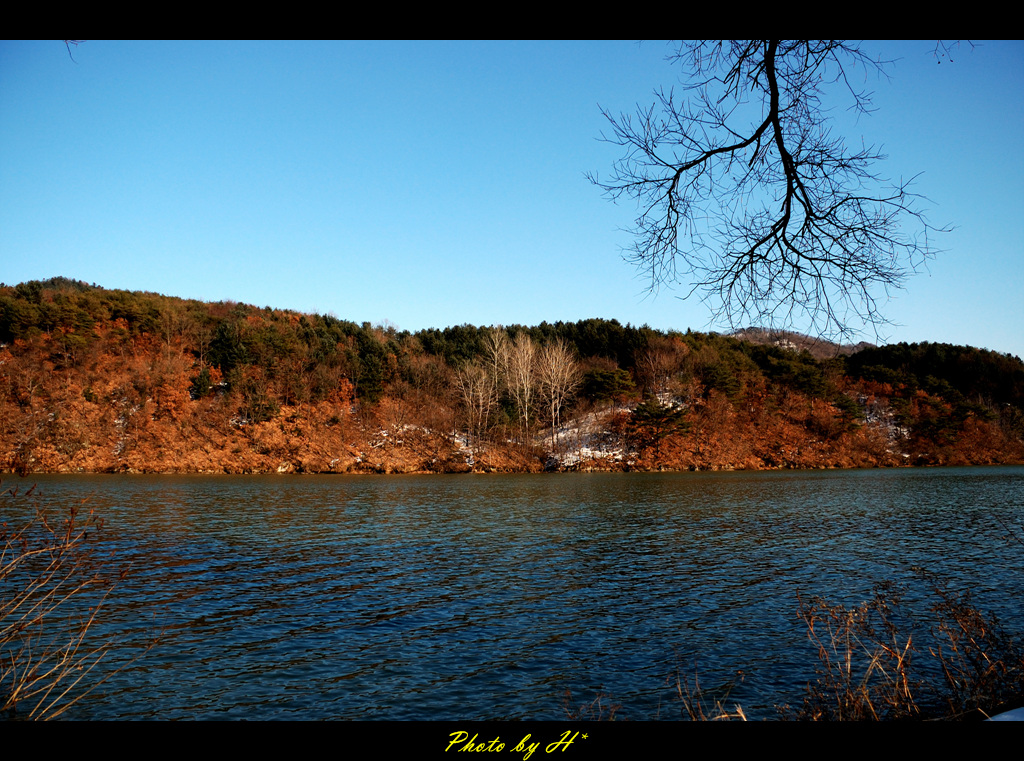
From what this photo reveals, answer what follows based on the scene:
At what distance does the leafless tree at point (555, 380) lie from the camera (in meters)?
61.6

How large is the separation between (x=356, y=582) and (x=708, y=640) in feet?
25.7

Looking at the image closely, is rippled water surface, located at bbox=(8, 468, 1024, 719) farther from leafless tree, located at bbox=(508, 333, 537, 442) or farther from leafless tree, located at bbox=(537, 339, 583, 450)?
leafless tree, located at bbox=(537, 339, 583, 450)

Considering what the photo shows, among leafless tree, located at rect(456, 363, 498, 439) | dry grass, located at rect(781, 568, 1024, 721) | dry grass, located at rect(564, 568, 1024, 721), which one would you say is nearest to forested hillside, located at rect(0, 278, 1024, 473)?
leafless tree, located at rect(456, 363, 498, 439)

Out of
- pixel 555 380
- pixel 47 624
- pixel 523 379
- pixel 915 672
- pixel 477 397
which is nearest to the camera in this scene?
pixel 915 672

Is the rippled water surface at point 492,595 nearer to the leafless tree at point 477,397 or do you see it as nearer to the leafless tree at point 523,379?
the leafless tree at point 523,379

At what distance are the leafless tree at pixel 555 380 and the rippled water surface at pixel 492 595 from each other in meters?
32.4

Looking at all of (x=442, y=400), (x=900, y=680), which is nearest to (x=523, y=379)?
(x=442, y=400)

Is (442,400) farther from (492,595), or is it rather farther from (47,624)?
(47,624)

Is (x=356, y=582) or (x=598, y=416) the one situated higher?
(x=598, y=416)

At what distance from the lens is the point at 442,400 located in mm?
66375

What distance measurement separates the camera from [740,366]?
72.4 m

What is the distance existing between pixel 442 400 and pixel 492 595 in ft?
Answer: 175
